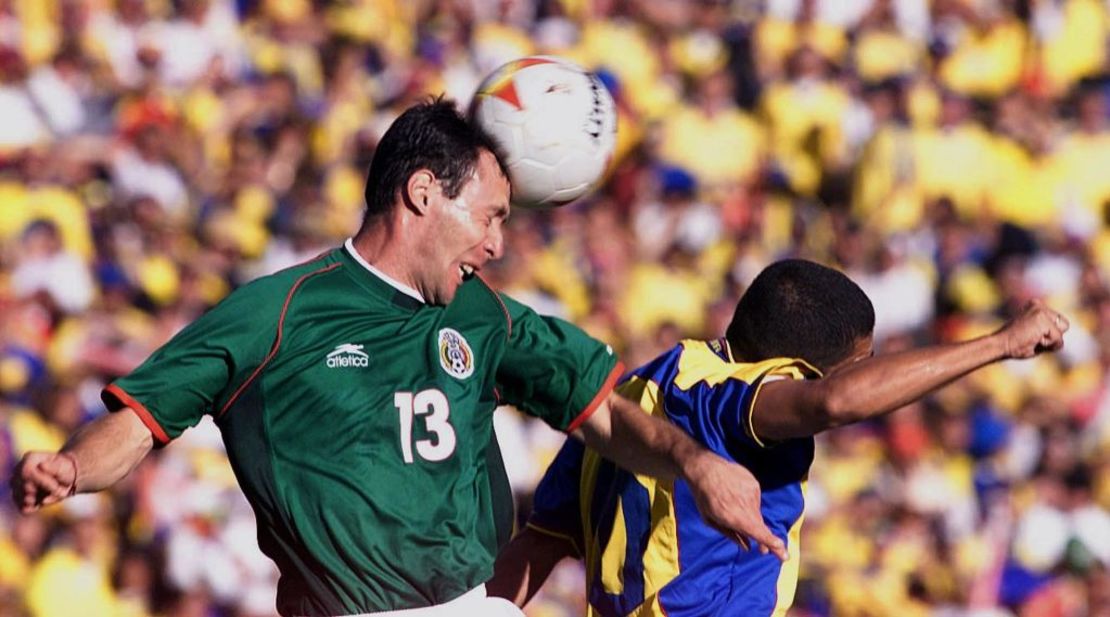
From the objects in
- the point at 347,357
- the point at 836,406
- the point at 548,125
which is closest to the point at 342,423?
the point at 347,357

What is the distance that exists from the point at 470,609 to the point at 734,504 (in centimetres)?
78

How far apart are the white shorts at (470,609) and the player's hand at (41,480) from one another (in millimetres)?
882

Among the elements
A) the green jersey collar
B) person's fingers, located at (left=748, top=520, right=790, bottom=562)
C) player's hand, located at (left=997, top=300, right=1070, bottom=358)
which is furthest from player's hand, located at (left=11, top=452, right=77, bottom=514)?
player's hand, located at (left=997, top=300, right=1070, bottom=358)

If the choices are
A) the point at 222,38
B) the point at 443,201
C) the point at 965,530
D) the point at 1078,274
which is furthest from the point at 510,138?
the point at 222,38

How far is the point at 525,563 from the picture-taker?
18.0 feet

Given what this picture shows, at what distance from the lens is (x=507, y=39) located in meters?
14.0

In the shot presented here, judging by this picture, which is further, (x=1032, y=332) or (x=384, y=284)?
(x=384, y=284)

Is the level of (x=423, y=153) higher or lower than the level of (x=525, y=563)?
higher

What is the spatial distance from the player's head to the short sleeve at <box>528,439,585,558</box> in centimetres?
79

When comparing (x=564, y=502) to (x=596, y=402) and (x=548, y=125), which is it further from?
(x=548, y=125)

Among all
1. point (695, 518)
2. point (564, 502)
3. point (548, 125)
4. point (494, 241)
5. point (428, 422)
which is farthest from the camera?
point (564, 502)

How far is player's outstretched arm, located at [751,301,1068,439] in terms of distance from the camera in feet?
14.6

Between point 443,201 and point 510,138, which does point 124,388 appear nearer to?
point 443,201

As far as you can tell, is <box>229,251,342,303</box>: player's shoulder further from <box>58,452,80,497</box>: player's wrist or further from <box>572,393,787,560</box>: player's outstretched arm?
<box>572,393,787,560</box>: player's outstretched arm
